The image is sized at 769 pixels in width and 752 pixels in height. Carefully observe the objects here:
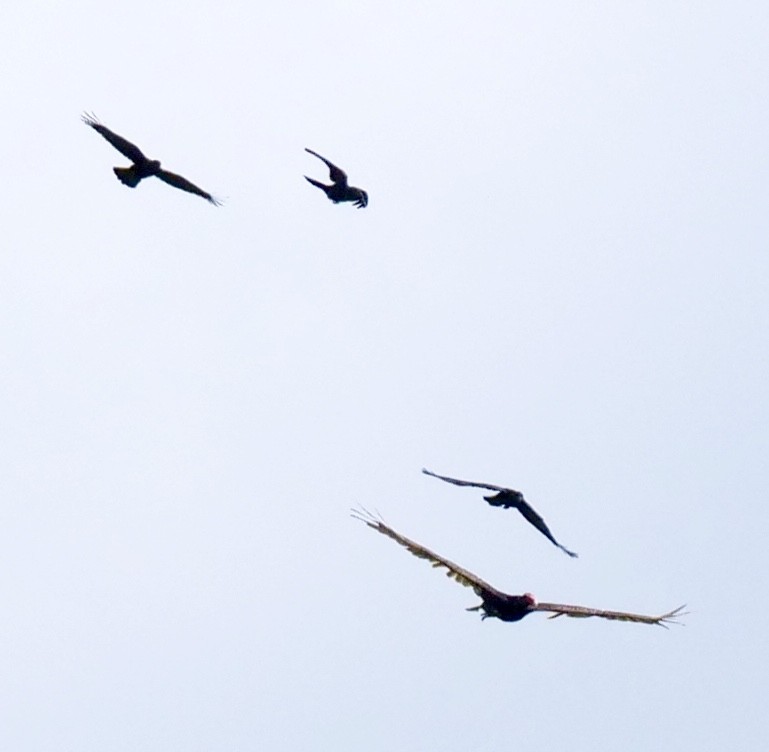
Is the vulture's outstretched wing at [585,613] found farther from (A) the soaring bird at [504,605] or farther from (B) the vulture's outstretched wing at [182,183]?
(B) the vulture's outstretched wing at [182,183]

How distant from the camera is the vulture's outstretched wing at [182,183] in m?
34.4

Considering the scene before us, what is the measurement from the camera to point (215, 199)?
3509 cm

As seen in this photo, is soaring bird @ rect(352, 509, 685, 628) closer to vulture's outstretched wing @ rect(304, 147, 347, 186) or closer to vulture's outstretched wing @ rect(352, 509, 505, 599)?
vulture's outstretched wing @ rect(352, 509, 505, 599)

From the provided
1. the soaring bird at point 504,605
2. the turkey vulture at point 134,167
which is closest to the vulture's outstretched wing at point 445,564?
the soaring bird at point 504,605

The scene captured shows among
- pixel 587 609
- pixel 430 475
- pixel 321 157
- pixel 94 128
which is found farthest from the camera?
pixel 321 157

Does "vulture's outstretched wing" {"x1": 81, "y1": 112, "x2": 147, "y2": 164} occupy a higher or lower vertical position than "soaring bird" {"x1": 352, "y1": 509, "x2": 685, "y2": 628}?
higher

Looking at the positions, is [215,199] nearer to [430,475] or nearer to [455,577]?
[430,475]

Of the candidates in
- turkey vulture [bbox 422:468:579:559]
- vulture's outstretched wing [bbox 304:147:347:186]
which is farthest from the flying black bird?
turkey vulture [bbox 422:468:579:559]

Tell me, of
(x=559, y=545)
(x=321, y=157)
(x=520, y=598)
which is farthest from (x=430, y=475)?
(x=321, y=157)

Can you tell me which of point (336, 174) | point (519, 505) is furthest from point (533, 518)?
point (336, 174)

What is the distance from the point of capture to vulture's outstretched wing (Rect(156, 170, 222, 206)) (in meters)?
34.4

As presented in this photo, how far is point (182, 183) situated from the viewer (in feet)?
115

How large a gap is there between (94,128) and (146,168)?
174 cm

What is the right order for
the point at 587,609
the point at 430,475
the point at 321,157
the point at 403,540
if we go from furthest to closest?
the point at 321,157 → the point at 430,475 → the point at 587,609 → the point at 403,540
